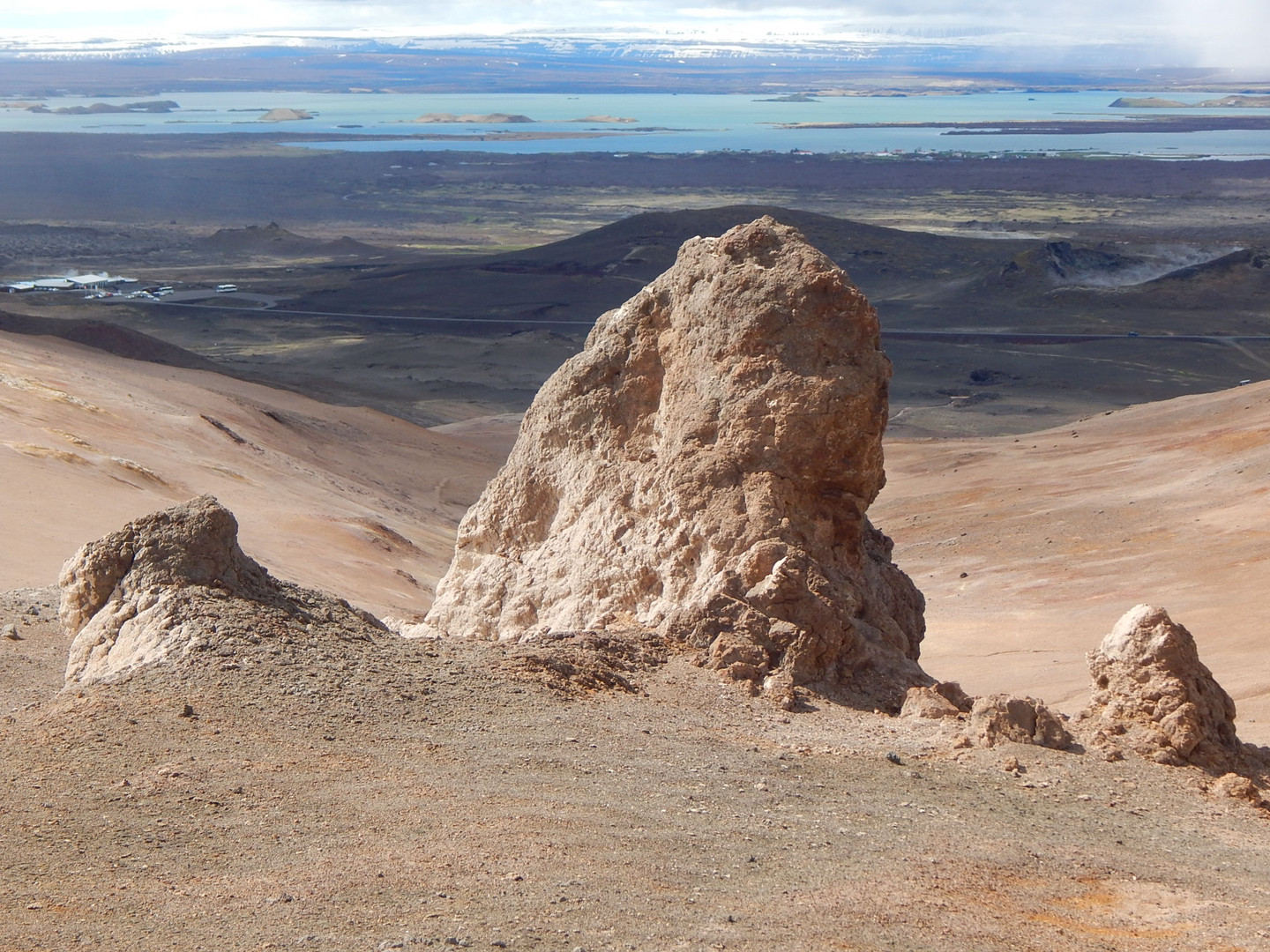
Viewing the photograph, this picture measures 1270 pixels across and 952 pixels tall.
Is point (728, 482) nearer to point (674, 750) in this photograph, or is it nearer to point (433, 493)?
point (674, 750)

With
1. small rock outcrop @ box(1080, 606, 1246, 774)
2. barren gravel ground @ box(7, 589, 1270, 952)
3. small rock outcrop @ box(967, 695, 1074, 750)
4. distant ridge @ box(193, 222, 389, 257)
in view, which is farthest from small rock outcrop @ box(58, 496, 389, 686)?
distant ridge @ box(193, 222, 389, 257)

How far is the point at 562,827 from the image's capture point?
16.4 feet

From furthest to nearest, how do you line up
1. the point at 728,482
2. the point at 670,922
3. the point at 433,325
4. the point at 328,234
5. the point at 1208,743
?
the point at 328,234 → the point at 433,325 → the point at 728,482 → the point at 1208,743 → the point at 670,922

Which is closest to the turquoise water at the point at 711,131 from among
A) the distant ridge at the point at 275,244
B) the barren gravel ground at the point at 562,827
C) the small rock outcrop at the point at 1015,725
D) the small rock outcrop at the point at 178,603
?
the distant ridge at the point at 275,244

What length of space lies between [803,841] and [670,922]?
2.93 ft

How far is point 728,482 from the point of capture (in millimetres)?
7406

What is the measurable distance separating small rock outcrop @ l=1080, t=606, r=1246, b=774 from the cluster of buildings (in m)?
53.6

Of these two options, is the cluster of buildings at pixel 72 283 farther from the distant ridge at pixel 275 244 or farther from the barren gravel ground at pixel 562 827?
the barren gravel ground at pixel 562 827

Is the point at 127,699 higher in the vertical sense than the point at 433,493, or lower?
higher

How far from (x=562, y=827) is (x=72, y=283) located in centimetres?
5890

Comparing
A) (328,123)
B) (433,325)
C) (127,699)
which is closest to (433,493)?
(127,699)

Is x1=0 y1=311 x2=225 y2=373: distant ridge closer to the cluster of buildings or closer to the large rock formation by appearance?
the cluster of buildings

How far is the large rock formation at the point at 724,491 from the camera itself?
22.8ft

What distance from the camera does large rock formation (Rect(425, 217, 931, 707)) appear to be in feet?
22.8
